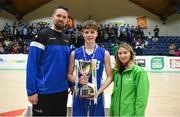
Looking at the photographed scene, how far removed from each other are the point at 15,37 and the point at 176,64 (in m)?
10.8

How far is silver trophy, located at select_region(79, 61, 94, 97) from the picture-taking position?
9.07 feet

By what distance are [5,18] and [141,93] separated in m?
21.5

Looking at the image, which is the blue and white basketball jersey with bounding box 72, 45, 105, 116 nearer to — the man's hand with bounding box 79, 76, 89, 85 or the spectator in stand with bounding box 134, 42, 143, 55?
the man's hand with bounding box 79, 76, 89, 85

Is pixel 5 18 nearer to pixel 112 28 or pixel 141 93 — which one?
pixel 112 28

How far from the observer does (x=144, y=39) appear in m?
20.4

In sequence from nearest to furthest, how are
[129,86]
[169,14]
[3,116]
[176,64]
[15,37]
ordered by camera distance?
[129,86]
[3,116]
[176,64]
[15,37]
[169,14]

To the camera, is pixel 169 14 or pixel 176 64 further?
pixel 169 14

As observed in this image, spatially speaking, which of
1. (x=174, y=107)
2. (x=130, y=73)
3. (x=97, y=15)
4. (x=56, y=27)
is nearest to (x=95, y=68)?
(x=130, y=73)

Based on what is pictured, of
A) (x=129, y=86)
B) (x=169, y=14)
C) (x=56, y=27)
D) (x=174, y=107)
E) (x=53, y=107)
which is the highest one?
(x=169, y=14)

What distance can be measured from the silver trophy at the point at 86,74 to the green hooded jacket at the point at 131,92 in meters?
0.25

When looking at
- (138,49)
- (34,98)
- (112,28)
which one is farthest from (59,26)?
(112,28)

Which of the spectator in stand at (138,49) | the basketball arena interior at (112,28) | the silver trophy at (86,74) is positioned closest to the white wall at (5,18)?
the basketball arena interior at (112,28)

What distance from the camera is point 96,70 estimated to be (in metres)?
2.85

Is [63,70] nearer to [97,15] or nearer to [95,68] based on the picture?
[95,68]
